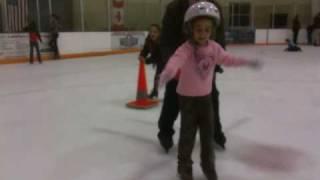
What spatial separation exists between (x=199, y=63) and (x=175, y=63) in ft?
0.65

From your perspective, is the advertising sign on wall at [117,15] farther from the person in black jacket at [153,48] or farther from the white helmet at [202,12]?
the white helmet at [202,12]

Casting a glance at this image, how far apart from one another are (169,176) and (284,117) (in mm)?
2204

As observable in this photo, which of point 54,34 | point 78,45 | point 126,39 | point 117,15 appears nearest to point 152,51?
point 54,34

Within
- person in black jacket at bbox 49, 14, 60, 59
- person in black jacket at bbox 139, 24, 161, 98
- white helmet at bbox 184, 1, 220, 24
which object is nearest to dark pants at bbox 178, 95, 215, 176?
white helmet at bbox 184, 1, 220, 24

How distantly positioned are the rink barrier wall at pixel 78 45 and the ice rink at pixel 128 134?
16.1 ft

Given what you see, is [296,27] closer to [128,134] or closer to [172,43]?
[128,134]

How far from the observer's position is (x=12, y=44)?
11664 mm

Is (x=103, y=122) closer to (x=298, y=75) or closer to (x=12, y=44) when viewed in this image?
(x=298, y=75)

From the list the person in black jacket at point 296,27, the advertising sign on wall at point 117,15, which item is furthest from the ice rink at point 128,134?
the person in black jacket at point 296,27

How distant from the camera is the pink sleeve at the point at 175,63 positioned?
223 cm

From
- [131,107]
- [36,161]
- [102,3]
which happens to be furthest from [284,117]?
[102,3]

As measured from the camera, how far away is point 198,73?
245 centimetres

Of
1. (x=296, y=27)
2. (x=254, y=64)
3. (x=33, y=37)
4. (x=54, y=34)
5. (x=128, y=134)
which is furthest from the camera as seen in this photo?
(x=296, y=27)

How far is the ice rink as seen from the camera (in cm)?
286
